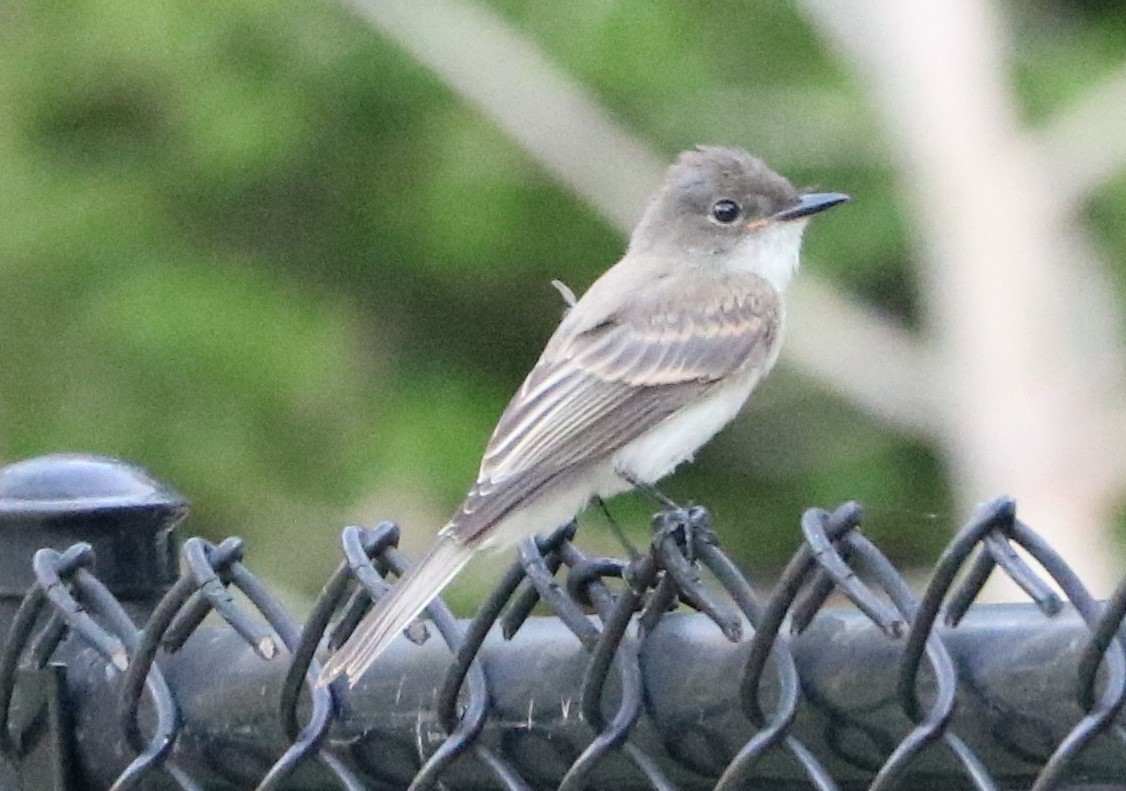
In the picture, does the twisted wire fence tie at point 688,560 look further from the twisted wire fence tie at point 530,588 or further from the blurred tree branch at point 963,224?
the blurred tree branch at point 963,224

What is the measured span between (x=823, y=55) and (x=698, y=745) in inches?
317

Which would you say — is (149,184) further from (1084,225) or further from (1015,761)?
(1015,761)

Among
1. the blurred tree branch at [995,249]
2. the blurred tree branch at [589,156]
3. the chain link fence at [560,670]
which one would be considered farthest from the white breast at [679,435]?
the blurred tree branch at [589,156]

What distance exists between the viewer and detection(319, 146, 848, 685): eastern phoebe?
3832mm

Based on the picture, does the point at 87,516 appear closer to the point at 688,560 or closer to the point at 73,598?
the point at 73,598

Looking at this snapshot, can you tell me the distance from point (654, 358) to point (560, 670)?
237cm

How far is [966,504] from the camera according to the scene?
8.61 meters

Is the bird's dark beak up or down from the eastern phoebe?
up

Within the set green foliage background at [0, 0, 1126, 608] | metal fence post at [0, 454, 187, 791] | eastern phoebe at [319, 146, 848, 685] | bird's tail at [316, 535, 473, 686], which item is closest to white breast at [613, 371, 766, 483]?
eastern phoebe at [319, 146, 848, 685]

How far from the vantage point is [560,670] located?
2.11m

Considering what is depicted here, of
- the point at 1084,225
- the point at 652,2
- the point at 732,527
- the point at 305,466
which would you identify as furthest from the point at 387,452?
the point at 1084,225

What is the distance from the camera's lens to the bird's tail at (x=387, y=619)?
2.21m

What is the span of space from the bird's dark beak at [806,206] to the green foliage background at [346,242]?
4.00m

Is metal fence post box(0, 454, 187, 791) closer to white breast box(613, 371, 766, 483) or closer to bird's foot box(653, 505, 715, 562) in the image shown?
bird's foot box(653, 505, 715, 562)
